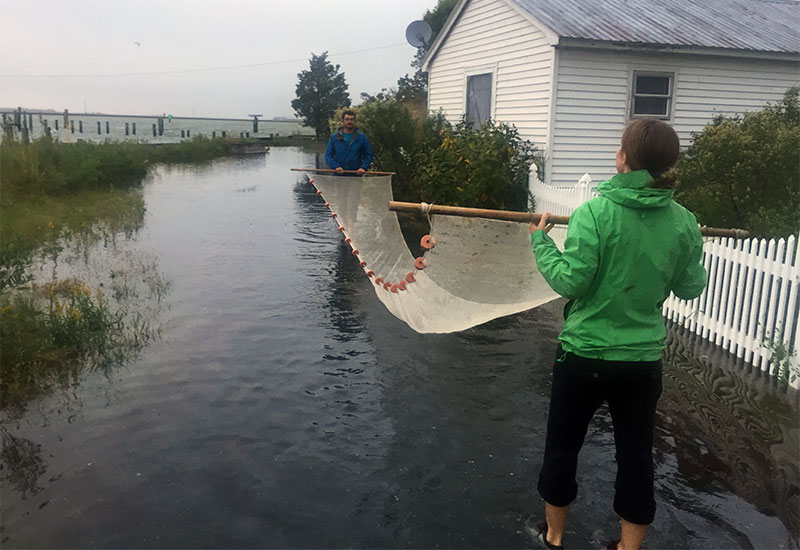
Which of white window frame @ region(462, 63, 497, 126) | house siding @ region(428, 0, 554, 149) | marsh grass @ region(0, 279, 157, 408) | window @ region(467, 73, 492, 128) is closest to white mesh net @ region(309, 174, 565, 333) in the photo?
marsh grass @ region(0, 279, 157, 408)

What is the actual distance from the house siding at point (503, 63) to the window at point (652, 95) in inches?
73.8

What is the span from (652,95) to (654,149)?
1123cm

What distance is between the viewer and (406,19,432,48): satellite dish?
1916 centimetres

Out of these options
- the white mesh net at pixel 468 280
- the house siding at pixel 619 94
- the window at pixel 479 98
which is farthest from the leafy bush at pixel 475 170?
the white mesh net at pixel 468 280

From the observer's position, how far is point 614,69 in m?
12.2

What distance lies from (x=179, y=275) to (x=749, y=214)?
7326 mm

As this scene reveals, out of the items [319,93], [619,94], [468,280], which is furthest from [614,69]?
[319,93]

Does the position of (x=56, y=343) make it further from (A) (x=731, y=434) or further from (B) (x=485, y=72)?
(B) (x=485, y=72)

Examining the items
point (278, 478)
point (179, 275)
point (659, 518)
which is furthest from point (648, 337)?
point (179, 275)

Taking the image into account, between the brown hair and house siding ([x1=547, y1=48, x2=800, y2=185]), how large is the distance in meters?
10.0

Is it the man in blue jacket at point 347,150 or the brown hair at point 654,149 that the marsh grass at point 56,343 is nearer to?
the man in blue jacket at point 347,150

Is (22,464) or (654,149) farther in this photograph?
(22,464)

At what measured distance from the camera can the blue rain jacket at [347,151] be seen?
927 cm

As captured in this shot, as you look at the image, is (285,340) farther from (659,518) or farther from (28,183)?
(28,183)
